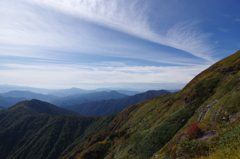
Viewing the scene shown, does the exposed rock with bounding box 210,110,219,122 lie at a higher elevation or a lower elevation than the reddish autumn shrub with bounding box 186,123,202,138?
higher

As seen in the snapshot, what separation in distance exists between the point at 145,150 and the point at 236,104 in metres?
22.9

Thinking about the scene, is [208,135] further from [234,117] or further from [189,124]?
[189,124]

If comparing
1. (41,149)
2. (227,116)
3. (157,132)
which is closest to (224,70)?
(227,116)

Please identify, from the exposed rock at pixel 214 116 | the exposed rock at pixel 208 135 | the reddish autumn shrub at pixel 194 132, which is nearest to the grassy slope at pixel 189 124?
the exposed rock at pixel 214 116

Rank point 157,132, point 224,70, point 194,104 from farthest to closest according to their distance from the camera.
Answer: point 224,70, point 194,104, point 157,132

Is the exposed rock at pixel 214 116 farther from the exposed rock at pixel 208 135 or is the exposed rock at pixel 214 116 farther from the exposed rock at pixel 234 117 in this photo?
the exposed rock at pixel 208 135

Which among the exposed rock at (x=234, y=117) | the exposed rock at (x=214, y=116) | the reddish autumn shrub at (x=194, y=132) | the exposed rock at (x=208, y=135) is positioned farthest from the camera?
the exposed rock at (x=214, y=116)

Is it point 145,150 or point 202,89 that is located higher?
point 202,89

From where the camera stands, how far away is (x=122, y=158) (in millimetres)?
34281

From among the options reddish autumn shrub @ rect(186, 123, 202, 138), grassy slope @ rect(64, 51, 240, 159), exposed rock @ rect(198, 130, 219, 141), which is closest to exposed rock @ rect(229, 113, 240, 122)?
grassy slope @ rect(64, 51, 240, 159)

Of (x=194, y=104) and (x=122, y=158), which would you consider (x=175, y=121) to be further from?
(x=122, y=158)

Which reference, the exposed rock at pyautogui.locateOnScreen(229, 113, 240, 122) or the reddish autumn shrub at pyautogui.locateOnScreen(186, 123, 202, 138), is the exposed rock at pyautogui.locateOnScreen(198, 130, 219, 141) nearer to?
the reddish autumn shrub at pyautogui.locateOnScreen(186, 123, 202, 138)

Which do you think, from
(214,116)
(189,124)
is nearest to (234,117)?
(214,116)

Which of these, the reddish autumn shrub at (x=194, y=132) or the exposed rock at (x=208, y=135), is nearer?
the exposed rock at (x=208, y=135)
